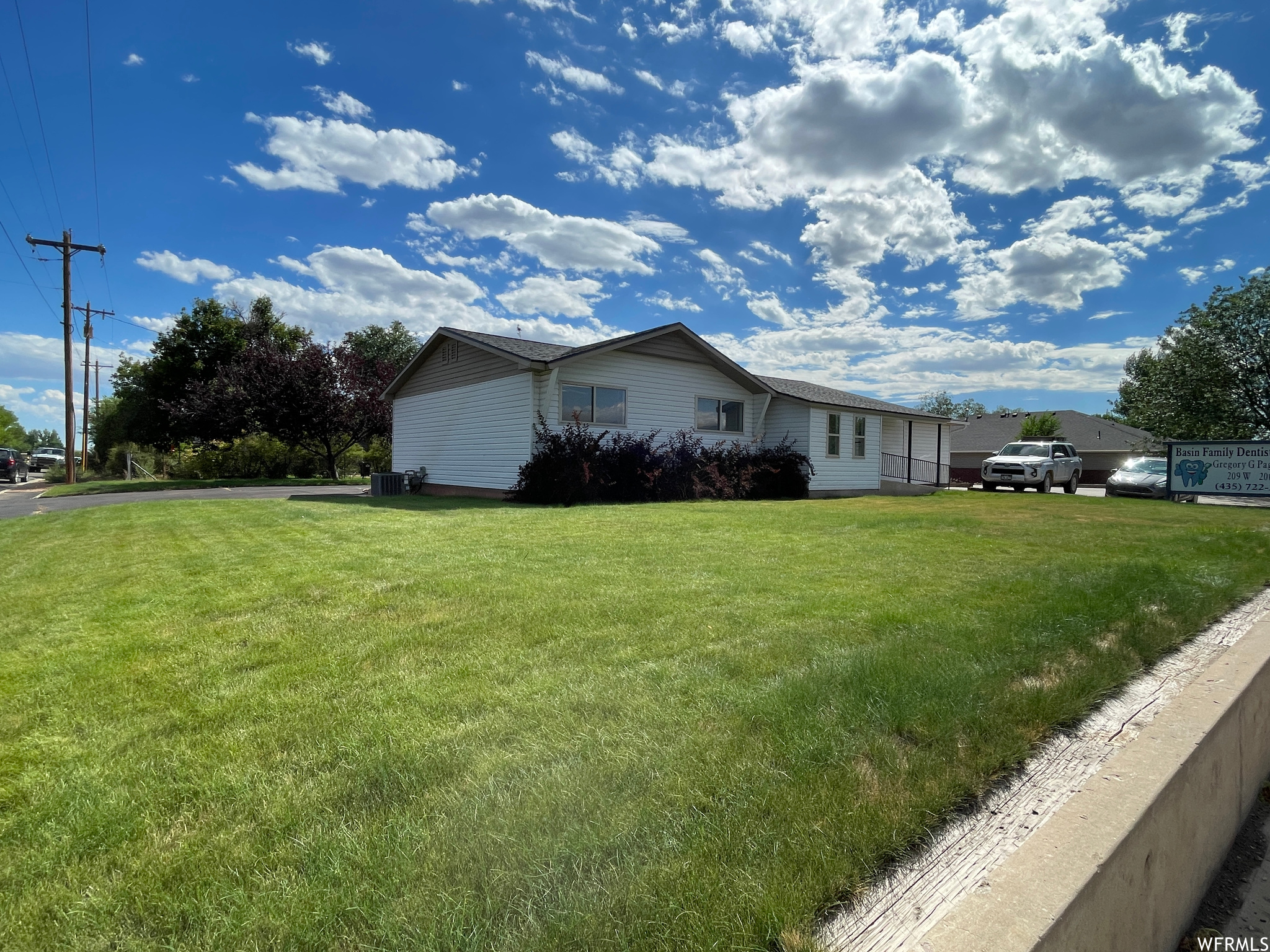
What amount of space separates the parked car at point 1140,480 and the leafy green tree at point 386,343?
44299mm

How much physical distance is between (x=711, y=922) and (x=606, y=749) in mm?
890

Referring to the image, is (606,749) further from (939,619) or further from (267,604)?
(267,604)

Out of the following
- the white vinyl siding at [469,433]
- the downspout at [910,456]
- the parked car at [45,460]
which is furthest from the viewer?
the parked car at [45,460]

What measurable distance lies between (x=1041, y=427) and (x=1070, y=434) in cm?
312

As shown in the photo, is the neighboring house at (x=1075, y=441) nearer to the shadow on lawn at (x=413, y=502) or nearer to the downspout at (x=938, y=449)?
the downspout at (x=938, y=449)

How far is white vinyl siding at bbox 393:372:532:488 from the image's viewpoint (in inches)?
602

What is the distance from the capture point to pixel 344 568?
5.69 metres

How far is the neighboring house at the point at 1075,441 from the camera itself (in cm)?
3900

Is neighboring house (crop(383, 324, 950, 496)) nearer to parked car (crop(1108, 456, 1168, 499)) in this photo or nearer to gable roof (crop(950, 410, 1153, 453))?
parked car (crop(1108, 456, 1168, 499))

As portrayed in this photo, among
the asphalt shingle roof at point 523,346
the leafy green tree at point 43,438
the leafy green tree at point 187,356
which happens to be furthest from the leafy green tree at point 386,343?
the leafy green tree at point 43,438

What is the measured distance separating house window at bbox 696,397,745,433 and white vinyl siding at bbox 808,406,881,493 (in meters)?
2.33

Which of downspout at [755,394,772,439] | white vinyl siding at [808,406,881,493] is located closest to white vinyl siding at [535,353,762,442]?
downspout at [755,394,772,439]

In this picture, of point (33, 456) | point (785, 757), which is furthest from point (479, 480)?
point (33, 456)

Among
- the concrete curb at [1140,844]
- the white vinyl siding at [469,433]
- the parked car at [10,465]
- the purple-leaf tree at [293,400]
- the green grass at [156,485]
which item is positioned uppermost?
the purple-leaf tree at [293,400]
